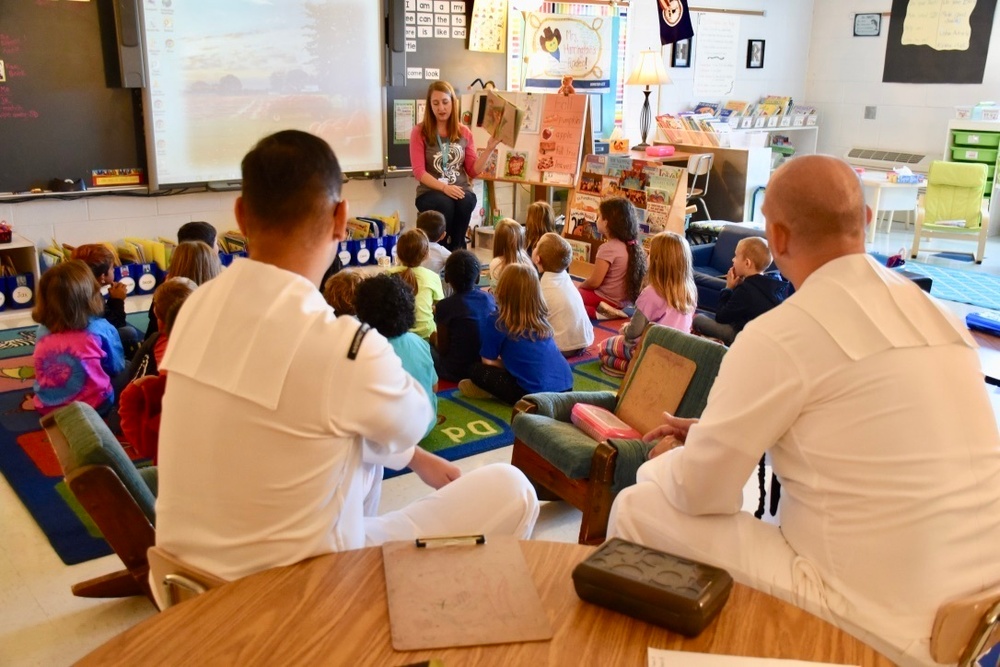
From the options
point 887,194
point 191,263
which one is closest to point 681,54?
point 887,194

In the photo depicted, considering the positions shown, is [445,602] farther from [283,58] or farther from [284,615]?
[283,58]

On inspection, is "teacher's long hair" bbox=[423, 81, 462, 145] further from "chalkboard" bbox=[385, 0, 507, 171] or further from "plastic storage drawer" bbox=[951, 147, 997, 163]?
"plastic storage drawer" bbox=[951, 147, 997, 163]

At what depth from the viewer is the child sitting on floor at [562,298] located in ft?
15.6

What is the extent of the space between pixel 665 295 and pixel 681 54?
19.7 ft

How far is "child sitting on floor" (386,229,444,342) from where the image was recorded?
474 cm

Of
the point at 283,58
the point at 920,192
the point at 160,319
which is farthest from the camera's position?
the point at 920,192

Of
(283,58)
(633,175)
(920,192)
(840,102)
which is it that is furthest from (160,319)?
(840,102)

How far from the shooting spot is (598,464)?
→ 2766mm

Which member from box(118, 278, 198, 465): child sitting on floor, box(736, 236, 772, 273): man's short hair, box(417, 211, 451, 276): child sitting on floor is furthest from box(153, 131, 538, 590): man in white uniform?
box(417, 211, 451, 276): child sitting on floor

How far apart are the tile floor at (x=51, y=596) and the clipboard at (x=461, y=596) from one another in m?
1.41

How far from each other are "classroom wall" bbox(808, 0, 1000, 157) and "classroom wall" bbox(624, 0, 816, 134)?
0.18 metres

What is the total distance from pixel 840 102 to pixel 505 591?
10582 millimetres

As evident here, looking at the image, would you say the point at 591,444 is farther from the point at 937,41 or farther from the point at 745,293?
the point at 937,41

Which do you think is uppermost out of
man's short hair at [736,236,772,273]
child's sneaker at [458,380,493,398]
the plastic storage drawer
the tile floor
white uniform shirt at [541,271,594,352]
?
the plastic storage drawer
